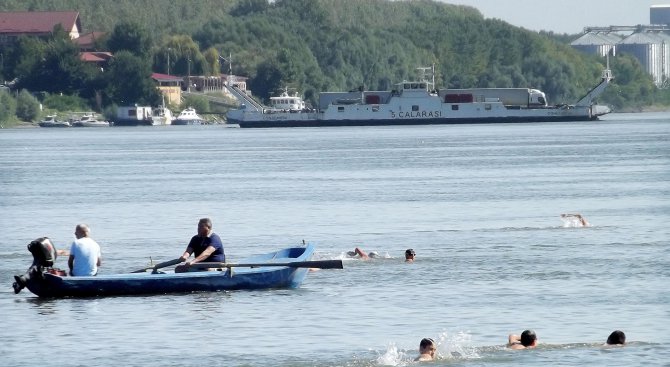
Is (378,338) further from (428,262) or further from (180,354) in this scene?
(428,262)

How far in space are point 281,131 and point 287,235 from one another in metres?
148

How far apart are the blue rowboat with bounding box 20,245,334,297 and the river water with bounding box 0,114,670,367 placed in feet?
0.90

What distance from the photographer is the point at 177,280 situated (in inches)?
1407

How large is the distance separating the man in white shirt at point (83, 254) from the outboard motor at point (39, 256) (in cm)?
48

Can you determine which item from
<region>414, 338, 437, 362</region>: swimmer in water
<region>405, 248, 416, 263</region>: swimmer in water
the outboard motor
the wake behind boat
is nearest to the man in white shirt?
the outboard motor

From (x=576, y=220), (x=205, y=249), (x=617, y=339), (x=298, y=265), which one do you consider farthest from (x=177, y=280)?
(x=576, y=220)

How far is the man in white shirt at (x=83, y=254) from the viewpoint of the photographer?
115 ft

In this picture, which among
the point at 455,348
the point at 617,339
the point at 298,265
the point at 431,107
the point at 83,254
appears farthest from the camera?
the point at 431,107

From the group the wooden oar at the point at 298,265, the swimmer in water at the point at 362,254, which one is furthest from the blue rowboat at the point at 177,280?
the swimmer in water at the point at 362,254

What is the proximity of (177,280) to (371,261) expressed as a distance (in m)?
8.29

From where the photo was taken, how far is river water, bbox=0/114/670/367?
1164 inches

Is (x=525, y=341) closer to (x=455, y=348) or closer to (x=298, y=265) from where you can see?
(x=455, y=348)

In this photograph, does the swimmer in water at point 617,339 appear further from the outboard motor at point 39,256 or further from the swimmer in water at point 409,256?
the swimmer in water at point 409,256

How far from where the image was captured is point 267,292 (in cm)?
3662
